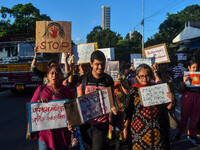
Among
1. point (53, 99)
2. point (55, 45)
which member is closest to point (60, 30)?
point (55, 45)

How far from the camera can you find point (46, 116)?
2121 millimetres

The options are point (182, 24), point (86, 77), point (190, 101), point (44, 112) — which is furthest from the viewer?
point (182, 24)

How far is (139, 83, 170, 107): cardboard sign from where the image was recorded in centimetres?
227

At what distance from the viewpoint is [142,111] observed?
232cm

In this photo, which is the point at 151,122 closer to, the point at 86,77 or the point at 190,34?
the point at 86,77

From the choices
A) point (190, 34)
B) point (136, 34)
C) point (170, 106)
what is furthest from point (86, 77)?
point (136, 34)

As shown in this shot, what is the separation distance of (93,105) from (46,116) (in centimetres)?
57

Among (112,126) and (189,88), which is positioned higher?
(189,88)

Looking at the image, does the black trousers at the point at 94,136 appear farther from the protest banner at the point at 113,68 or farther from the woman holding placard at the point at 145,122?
the protest banner at the point at 113,68

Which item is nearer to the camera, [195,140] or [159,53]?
[195,140]

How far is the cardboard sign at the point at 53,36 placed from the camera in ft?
11.2

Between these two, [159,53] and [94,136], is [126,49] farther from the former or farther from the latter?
[94,136]

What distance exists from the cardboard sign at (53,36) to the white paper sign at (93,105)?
5.50 feet

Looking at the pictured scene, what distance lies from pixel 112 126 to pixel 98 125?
0.32 metres
